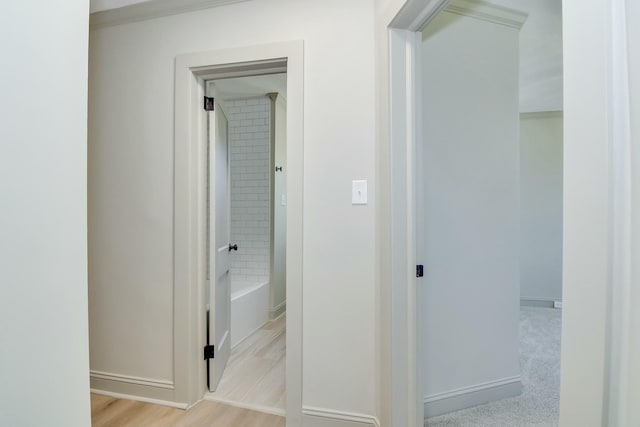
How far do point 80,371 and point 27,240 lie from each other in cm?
40

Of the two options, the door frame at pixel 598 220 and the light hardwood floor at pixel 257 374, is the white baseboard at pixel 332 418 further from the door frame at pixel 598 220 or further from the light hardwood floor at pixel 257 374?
the door frame at pixel 598 220

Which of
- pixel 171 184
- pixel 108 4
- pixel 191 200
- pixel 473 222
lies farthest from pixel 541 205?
pixel 108 4

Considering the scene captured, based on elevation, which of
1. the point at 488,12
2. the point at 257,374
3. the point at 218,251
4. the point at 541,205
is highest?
the point at 488,12

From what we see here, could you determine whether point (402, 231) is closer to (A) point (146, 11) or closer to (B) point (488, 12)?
(B) point (488, 12)

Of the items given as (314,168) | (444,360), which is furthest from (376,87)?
(444,360)

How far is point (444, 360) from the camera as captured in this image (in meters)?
2.00

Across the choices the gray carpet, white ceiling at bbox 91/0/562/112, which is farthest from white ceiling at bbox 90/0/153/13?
the gray carpet

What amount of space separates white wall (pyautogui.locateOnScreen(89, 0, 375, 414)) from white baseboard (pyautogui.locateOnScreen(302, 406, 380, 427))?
35 millimetres

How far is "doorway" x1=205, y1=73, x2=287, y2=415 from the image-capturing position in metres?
2.17

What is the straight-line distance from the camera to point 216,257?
7.25 feet

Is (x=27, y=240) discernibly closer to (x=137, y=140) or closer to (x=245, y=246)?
(x=137, y=140)

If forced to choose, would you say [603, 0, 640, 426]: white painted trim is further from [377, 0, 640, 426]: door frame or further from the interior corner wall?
the interior corner wall

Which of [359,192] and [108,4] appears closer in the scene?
[359,192]

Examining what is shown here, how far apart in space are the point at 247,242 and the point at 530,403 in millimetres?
3016
